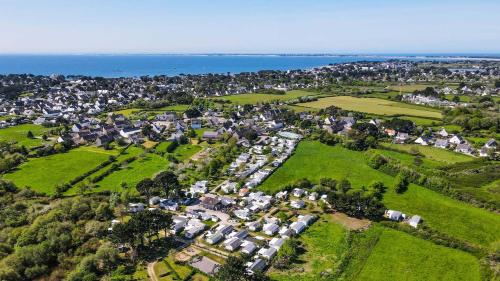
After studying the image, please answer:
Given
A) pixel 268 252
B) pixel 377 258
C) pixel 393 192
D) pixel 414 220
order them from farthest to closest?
pixel 393 192
pixel 414 220
pixel 268 252
pixel 377 258

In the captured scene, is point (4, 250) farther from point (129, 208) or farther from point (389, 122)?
point (389, 122)

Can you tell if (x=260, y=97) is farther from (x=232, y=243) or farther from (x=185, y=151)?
(x=232, y=243)

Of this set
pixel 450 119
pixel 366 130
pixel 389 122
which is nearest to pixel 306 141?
pixel 366 130

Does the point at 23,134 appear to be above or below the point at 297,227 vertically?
above

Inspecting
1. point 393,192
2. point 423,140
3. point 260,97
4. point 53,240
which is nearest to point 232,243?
point 53,240

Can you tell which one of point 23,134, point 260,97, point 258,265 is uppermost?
point 260,97

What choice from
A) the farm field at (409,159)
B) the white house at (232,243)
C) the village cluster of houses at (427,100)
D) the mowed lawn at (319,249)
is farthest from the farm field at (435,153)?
the village cluster of houses at (427,100)

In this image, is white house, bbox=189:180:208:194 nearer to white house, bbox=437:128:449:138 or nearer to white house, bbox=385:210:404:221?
white house, bbox=385:210:404:221

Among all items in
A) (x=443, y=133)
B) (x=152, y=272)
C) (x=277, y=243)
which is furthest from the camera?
(x=443, y=133)

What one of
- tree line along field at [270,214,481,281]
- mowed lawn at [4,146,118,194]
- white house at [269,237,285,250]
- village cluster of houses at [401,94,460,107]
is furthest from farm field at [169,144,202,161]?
village cluster of houses at [401,94,460,107]
